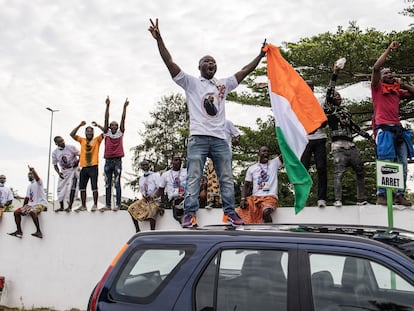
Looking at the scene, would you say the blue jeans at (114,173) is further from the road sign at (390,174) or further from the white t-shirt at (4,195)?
the road sign at (390,174)

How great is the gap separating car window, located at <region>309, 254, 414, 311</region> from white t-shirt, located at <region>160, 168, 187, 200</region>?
565 centimetres

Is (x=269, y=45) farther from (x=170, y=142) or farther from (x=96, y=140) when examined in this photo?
(x=170, y=142)

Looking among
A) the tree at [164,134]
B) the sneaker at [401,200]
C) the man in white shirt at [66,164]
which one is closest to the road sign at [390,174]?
the sneaker at [401,200]

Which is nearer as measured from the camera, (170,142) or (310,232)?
(310,232)

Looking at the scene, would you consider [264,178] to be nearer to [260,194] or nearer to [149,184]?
[260,194]

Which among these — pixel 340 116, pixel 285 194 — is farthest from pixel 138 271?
pixel 285 194

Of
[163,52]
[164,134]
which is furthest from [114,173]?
[164,134]

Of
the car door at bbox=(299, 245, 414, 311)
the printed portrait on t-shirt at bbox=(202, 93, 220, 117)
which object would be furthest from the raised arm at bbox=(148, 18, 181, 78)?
the car door at bbox=(299, 245, 414, 311)

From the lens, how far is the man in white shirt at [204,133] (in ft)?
19.4

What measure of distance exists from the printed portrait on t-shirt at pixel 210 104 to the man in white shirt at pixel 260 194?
160 cm

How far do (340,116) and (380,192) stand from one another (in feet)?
3.81

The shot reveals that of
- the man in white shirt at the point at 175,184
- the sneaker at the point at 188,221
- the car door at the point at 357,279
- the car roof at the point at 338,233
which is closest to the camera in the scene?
the car door at the point at 357,279

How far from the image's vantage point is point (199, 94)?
5973mm

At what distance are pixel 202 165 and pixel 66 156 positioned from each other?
4.87 meters
